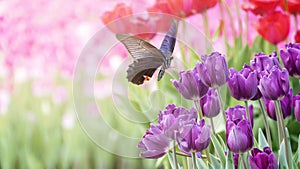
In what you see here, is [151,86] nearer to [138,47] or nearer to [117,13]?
A: [117,13]

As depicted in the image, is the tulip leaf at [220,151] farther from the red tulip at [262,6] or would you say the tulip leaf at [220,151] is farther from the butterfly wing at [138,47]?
the red tulip at [262,6]

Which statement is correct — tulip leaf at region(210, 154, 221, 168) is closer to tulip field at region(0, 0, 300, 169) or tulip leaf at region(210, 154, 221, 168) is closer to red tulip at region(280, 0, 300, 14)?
tulip field at region(0, 0, 300, 169)

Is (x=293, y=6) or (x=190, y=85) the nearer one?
(x=190, y=85)

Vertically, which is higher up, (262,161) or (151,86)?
(151,86)

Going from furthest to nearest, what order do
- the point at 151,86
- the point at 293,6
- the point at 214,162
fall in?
1. the point at 293,6
2. the point at 151,86
3. the point at 214,162

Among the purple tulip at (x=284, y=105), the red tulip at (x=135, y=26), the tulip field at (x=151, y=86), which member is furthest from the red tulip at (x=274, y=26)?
the purple tulip at (x=284, y=105)

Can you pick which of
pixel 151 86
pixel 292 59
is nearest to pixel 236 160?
pixel 292 59

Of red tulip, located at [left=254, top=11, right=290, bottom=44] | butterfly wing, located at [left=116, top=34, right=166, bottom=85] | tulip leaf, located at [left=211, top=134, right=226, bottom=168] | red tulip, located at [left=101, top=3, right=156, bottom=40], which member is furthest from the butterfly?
red tulip, located at [left=254, top=11, right=290, bottom=44]

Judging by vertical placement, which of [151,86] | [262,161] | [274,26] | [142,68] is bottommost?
[262,161]
